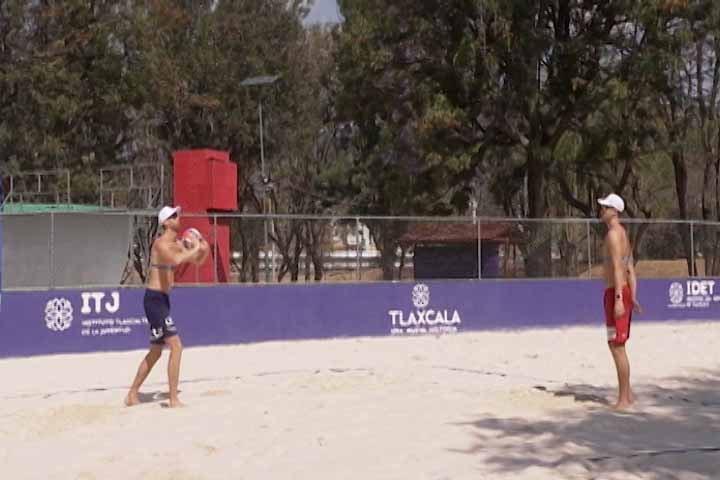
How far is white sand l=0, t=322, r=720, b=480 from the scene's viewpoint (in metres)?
7.00

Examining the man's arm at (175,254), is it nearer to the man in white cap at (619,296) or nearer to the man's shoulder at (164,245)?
the man's shoulder at (164,245)

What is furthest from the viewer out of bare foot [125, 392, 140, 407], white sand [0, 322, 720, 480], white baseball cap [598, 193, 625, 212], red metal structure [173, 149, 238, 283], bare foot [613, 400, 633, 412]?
red metal structure [173, 149, 238, 283]

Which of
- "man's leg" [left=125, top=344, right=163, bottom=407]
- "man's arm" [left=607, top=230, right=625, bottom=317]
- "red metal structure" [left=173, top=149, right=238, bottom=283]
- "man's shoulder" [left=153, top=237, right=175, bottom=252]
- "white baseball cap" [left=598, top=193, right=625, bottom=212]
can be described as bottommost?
"man's leg" [left=125, top=344, right=163, bottom=407]

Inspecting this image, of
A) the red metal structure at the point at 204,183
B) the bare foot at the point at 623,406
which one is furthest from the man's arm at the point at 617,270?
the red metal structure at the point at 204,183

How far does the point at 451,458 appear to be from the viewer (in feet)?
23.6

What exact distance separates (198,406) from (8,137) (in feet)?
87.6

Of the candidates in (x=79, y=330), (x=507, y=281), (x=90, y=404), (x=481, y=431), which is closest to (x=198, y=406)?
(x=90, y=404)

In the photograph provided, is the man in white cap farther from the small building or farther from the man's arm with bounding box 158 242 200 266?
the small building

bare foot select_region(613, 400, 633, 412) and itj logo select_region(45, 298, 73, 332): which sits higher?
itj logo select_region(45, 298, 73, 332)

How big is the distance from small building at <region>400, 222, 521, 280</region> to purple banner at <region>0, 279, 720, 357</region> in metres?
2.70

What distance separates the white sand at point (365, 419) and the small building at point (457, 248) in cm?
804

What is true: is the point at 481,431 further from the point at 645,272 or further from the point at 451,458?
the point at 645,272

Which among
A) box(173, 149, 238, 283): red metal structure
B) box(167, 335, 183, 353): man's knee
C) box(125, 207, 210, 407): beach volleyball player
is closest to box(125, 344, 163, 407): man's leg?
box(125, 207, 210, 407): beach volleyball player

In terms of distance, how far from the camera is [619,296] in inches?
369
